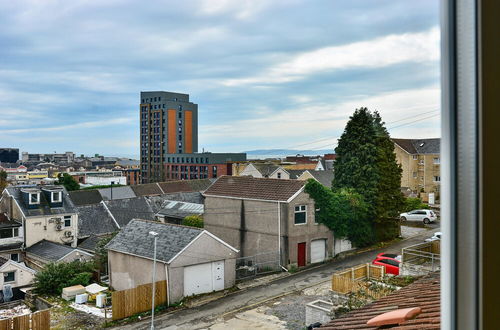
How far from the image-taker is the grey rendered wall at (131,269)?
4410 millimetres

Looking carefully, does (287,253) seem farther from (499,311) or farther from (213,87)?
(499,311)

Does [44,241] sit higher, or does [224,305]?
[44,241]

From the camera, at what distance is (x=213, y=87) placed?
2.10 meters

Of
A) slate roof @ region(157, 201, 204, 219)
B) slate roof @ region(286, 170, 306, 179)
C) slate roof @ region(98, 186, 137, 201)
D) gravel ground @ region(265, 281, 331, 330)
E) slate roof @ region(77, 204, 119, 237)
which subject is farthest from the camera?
slate roof @ region(98, 186, 137, 201)

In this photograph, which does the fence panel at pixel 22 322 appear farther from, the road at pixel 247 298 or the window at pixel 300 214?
the window at pixel 300 214

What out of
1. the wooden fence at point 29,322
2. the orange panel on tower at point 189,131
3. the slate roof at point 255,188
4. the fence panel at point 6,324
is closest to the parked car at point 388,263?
the orange panel on tower at point 189,131

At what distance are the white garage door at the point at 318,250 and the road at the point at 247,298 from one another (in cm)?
21

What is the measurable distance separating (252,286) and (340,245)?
1108 millimetres

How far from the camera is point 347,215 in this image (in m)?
3.39

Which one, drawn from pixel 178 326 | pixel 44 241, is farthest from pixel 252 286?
pixel 44 241

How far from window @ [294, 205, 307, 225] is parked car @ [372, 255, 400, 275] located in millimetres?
2904

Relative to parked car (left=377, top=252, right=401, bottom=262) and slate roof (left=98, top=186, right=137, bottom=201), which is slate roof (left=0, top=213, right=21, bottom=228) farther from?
slate roof (left=98, top=186, right=137, bottom=201)

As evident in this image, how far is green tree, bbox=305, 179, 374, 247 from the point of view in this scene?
309 centimetres

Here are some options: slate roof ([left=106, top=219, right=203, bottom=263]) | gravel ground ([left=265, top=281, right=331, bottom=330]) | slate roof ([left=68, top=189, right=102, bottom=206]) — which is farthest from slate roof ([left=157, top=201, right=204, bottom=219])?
gravel ground ([left=265, top=281, right=331, bottom=330])
